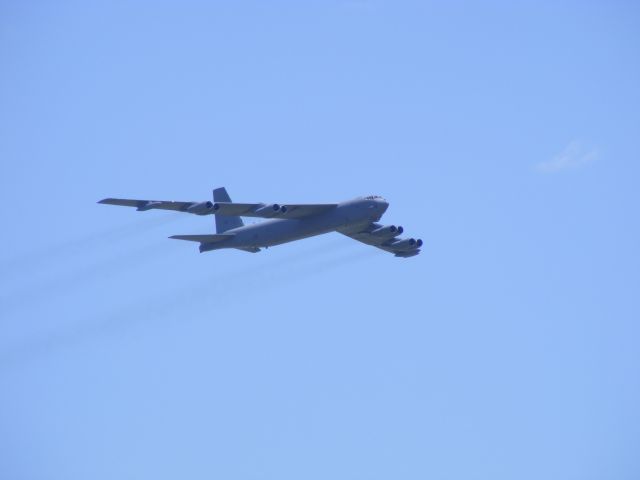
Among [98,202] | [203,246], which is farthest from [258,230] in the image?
[98,202]

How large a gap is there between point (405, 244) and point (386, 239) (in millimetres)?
1039

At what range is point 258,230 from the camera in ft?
175

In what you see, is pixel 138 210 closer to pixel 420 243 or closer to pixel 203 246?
pixel 203 246

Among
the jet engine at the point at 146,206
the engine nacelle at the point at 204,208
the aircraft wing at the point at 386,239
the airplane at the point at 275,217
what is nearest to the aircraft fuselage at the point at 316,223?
the airplane at the point at 275,217

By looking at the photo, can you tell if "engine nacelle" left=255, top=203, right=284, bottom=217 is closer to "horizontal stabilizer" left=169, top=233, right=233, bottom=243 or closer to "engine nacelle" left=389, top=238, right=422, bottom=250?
"horizontal stabilizer" left=169, top=233, right=233, bottom=243

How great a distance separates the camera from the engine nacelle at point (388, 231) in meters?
56.1

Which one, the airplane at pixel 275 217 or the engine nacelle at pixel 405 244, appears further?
the engine nacelle at pixel 405 244

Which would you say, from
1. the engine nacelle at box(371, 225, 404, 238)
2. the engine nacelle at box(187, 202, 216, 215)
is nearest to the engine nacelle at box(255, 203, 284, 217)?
the engine nacelle at box(187, 202, 216, 215)

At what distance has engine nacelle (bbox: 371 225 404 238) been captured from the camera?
2207 inches

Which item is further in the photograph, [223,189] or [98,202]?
[223,189]

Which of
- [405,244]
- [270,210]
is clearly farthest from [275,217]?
[405,244]

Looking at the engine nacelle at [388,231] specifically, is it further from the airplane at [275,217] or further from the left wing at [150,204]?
the left wing at [150,204]

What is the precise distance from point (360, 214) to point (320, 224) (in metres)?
1.76

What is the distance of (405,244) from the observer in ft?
189
